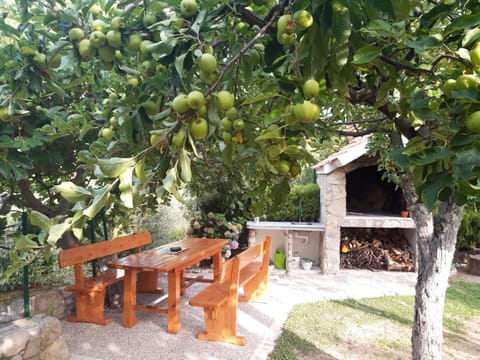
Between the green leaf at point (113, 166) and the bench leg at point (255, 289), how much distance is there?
4382 millimetres

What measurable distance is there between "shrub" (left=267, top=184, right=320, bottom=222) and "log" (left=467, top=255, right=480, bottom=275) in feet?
10.4

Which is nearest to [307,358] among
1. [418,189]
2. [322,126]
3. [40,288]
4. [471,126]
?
[322,126]

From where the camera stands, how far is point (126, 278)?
4.23 m

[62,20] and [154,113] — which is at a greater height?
[62,20]

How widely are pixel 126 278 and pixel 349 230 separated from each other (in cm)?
516

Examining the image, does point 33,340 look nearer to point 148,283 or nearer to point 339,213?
point 148,283

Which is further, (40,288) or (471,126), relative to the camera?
(40,288)

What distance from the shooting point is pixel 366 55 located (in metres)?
0.85

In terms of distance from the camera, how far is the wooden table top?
407cm

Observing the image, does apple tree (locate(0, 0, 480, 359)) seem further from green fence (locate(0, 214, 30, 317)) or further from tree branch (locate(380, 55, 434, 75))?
green fence (locate(0, 214, 30, 317))

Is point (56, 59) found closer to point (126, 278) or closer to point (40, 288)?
point (126, 278)

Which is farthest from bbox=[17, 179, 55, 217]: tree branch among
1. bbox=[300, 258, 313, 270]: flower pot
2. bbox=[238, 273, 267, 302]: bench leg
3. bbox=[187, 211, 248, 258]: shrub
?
bbox=[300, 258, 313, 270]: flower pot

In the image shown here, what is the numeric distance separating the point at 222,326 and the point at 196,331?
1.39ft

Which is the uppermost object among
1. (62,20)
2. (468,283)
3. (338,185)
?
(62,20)
